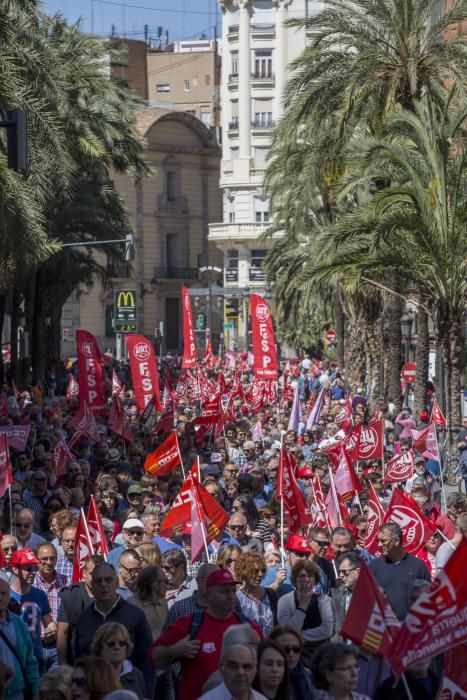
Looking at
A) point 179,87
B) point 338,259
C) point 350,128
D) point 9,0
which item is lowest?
point 338,259

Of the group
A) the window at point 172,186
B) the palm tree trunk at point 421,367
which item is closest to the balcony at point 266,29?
the window at point 172,186

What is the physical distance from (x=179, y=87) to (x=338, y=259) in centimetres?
7611

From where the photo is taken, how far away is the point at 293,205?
128ft

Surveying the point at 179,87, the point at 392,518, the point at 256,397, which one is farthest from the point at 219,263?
the point at 392,518

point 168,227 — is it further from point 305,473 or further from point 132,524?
point 132,524

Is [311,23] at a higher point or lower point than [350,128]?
higher

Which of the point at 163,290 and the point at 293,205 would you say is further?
the point at 163,290

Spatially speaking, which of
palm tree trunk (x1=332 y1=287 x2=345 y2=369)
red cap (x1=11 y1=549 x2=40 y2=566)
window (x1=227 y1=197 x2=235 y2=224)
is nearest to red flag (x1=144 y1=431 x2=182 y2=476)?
red cap (x1=11 y1=549 x2=40 y2=566)

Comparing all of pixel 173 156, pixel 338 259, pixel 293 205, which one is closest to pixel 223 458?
pixel 338 259

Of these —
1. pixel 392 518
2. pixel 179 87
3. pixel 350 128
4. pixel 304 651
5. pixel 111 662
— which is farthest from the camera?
pixel 179 87

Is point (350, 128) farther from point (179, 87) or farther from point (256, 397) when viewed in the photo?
point (179, 87)

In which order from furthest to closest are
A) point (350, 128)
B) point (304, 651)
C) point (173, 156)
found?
point (173, 156) < point (350, 128) < point (304, 651)

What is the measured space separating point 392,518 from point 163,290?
80.2 metres

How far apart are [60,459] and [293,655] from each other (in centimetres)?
1051
